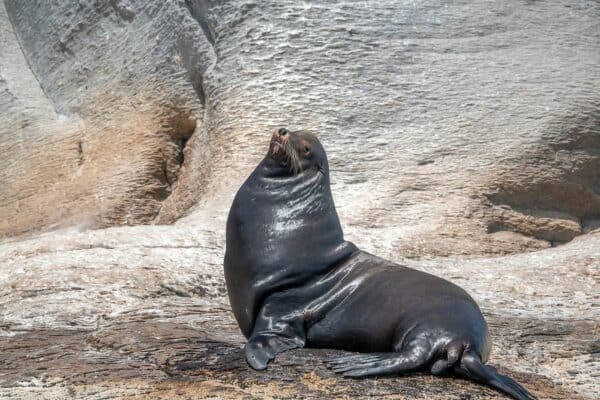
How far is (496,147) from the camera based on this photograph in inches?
337

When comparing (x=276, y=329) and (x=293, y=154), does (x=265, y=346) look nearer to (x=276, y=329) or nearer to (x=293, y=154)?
(x=276, y=329)

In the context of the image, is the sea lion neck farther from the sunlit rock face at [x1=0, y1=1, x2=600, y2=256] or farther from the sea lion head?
the sunlit rock face at [x1=0, y1=1, x2=600, y2=256]

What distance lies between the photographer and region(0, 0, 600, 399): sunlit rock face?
4.75 m

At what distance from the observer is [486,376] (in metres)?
3.79

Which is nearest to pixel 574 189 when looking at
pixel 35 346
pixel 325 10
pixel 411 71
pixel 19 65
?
pixel 411 71

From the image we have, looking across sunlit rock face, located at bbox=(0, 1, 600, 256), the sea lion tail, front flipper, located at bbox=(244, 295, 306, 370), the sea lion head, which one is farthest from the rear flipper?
sunlit rock face, located at bbox=(0, 1, 600, 256)

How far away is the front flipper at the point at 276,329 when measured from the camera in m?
4.06

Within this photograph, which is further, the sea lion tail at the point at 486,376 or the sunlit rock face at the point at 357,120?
the sunlit rock face at the point at 357,120

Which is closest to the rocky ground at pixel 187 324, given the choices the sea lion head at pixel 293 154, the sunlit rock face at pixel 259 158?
the sunlit rock face at pixel 259 158

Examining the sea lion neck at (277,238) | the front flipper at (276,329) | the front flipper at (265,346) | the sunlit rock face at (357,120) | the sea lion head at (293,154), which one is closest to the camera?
the front flipper at (265,346)

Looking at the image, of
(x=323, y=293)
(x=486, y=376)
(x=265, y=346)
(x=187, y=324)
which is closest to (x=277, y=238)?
(x=323, y=293)

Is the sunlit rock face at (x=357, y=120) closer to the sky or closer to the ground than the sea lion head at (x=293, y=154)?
closer to the ground

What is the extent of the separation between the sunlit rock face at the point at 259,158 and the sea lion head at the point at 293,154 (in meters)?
0.89

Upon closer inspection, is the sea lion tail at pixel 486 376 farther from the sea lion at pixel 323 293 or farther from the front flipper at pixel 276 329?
the front flipper at pixel 276 329
